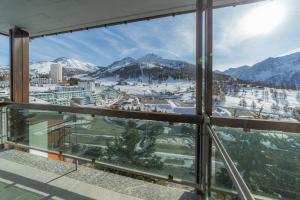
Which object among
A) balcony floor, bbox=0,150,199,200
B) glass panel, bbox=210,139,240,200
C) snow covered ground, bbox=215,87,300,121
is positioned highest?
snow covered ground, bbox=215,87,300,121

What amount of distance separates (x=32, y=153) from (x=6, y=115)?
0.92m

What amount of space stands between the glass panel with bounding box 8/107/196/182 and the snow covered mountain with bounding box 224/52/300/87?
0.80m

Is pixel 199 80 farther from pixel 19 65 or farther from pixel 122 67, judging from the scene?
pixel 19 65

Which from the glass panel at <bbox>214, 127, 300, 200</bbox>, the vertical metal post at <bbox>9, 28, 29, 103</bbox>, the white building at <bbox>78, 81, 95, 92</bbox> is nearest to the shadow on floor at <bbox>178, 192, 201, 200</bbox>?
the glass panel at <bbox>214, 127, 300, 200</bbox>

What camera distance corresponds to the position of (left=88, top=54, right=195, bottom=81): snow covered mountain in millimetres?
2742

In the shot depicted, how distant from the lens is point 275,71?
213 centimetres

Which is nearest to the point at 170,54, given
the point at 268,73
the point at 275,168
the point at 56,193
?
the point at 268,73

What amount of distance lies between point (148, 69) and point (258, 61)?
55.3 inches

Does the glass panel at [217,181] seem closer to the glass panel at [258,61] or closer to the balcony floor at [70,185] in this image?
the balcony floor at [70,185]

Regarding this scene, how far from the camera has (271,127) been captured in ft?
Result: 6.12

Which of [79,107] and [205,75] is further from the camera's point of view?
[79,107]

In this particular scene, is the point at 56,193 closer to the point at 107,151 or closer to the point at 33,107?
the point at 107,151

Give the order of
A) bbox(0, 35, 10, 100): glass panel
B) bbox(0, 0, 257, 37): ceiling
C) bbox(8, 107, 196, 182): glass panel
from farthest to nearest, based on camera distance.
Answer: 1. bbox(0, 35, 10, 100): glass panel
2. bbox(0, 0, 257, 37): ceiling
3. bbox(8, 107, 196, 182): glass panel

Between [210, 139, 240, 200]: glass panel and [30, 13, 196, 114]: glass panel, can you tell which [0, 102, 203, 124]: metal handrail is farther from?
[210, 139, 240, 200]: glass panel
